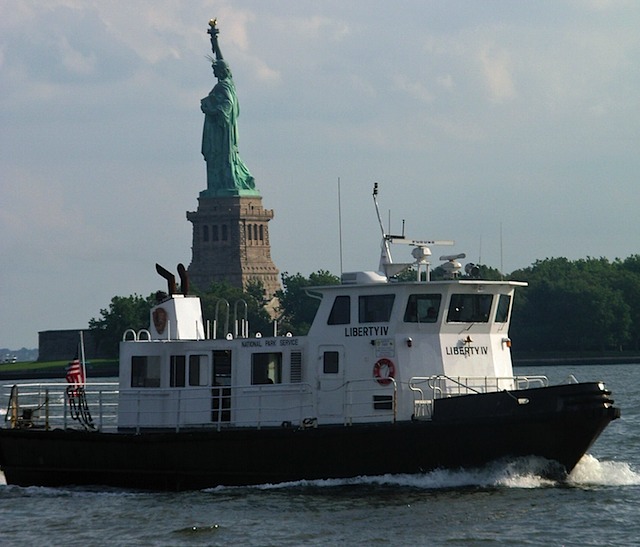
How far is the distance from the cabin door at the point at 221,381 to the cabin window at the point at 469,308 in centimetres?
420

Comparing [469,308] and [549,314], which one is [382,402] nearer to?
[469,308]

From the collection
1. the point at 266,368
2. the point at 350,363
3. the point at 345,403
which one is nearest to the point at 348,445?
the point at 345,403

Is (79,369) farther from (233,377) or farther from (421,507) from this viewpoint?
(421,507)

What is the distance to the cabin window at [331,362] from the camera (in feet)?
85.0

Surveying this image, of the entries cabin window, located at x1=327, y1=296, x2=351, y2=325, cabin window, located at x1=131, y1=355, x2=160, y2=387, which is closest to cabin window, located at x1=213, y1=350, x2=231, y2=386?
cabin window, located at x1=131, y1=355, x2=160, y2=387

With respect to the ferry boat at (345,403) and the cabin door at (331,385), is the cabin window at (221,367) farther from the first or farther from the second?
the cabin door at (331,385)

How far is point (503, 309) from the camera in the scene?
2633cm

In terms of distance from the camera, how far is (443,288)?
2562cm

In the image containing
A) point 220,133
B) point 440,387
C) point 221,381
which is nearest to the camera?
point 440,387

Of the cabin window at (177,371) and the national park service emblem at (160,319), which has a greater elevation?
the national park service emblem at (160,319)

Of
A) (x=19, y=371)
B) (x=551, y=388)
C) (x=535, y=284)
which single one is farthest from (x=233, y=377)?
(x=19, y=371)

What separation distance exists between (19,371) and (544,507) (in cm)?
10471

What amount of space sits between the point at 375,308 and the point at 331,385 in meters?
1.56

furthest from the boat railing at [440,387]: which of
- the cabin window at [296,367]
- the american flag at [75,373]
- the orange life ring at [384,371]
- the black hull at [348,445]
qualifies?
the american flag at [75,373]
